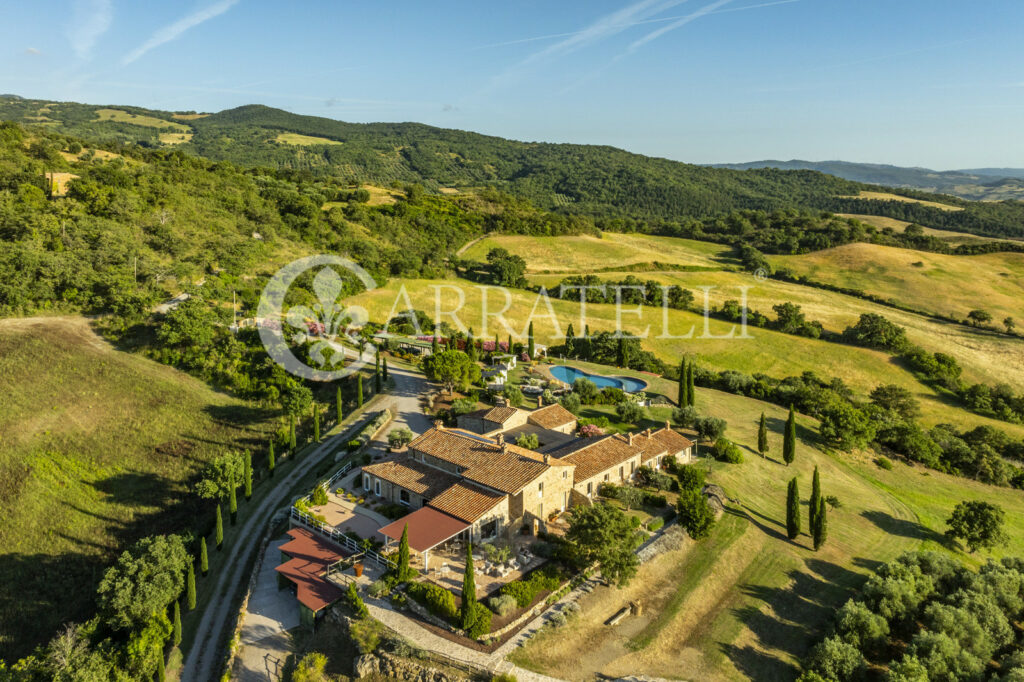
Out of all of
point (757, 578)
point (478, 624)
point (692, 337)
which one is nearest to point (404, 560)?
point (478, 624)

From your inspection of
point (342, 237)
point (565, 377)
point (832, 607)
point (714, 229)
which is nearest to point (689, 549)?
point (832, 607)

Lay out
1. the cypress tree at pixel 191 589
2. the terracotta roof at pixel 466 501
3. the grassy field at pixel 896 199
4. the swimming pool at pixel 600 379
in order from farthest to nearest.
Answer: the grassy field at pixel 896 199 → the swimming pool at pixel 600 379 → the terracotta roof at pixel 466 501 → the cypress tree at pixel 191 589

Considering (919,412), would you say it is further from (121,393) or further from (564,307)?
(121,393)

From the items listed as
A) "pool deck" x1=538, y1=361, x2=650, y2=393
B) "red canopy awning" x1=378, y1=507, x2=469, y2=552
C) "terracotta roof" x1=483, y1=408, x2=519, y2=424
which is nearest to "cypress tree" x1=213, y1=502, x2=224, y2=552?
"red canopy awning" x1=378, y1=507, x2=469, y2=552

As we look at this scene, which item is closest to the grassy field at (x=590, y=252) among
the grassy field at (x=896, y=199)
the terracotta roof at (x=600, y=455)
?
the terracotta roof at (x=600, y=455)

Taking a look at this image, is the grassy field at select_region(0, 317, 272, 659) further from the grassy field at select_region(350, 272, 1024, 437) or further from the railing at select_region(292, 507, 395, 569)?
the grassy field at select_region(350, 272, 1024, 437)

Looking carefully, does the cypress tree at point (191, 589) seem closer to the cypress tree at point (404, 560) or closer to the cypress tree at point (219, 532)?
the cypress tree at point (219, 532)
